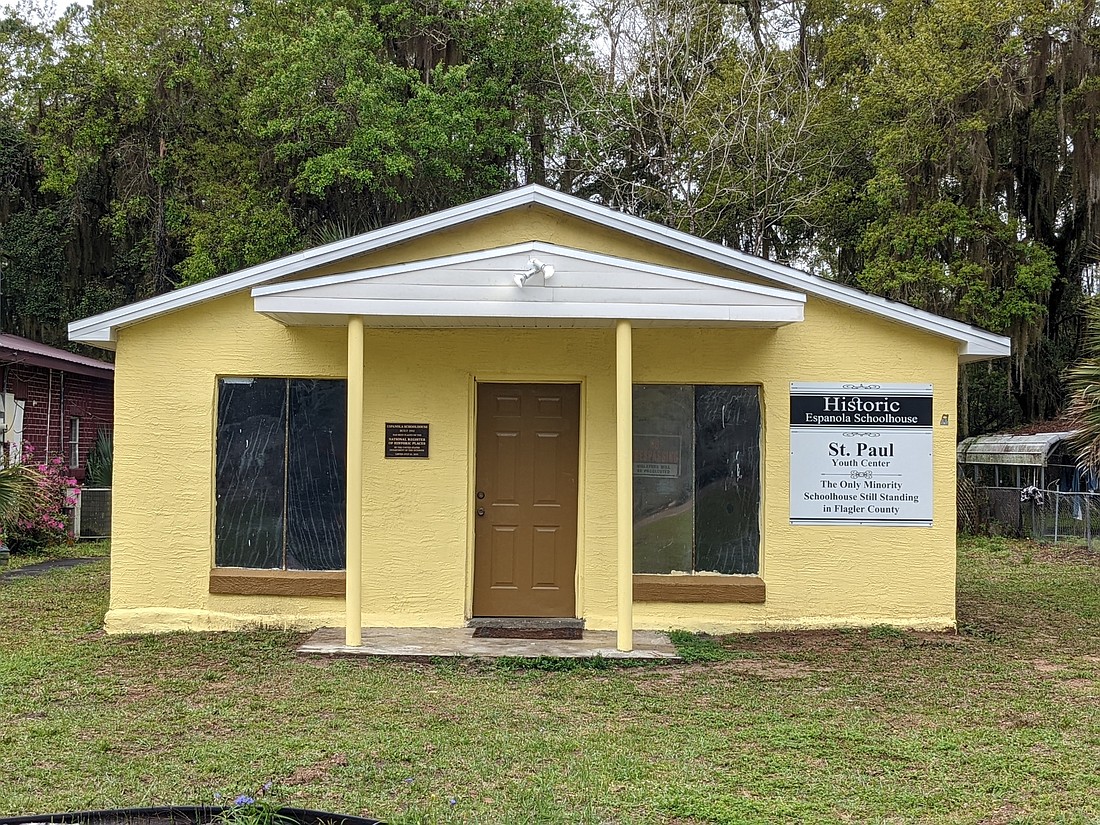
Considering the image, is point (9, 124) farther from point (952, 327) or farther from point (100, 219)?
point (952, 327)

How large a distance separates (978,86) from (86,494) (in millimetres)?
15926

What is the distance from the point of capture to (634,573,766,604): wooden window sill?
8.95 meters

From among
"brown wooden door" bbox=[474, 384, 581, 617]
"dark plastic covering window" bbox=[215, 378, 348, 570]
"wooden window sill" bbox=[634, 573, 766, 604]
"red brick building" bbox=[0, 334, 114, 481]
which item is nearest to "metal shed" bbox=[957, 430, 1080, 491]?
"wooden window sill" bbox=[634, 573, 766, 604]

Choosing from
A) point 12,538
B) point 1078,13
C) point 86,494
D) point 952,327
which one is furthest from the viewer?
point 1078,13

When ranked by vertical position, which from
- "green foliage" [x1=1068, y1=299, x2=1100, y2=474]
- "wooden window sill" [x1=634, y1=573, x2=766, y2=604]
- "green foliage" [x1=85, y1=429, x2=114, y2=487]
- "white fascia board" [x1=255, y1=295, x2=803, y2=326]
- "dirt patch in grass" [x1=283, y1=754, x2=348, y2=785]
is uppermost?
"white fascia board" [x1=255, y1=295, x2=803, y2=326]

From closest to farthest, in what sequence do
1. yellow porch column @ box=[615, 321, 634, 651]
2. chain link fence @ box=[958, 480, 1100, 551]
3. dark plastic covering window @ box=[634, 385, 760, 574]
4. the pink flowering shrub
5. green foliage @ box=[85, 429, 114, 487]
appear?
yellow porch column @ box=[615, 321, 634, 651] < dark plastic covering window @ box=[634, 385, 760, 574] < the pink flowering shrub < chain link fence @ box=[958, 480, 1100, 551] < green foliage @ box=[85, 429, 114, 487]

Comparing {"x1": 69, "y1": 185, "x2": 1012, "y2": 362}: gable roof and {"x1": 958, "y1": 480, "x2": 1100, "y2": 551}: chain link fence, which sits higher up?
{"x1": 69, "y1": 185, "x2": 1012, "y2": 362}: gable roof

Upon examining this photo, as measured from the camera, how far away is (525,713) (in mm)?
6445

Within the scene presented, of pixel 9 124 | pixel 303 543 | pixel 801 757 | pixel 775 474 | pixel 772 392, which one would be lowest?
pixel 801 757

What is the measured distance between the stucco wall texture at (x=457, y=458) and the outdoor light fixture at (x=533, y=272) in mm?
1234

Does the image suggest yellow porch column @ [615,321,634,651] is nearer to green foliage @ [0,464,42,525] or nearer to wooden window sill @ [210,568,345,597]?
wooden window sill @ [210,568,345,597]

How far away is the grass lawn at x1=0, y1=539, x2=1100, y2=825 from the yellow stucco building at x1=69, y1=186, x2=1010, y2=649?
0.56 m

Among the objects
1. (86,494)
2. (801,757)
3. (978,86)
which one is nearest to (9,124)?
(86,494)

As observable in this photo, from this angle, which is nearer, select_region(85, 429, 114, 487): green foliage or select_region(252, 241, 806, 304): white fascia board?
select_region(252, 241, 806, 304): white fascia board
